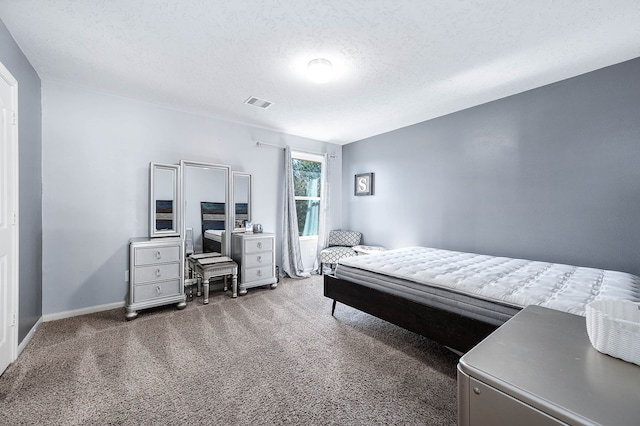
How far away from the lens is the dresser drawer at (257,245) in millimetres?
3662

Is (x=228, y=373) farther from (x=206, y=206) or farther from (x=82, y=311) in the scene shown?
(x=206, y=206)

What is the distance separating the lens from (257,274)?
3.73m

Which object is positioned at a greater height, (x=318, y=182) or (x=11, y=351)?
(x=318, y=182)

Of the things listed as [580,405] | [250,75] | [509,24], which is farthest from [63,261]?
[509,24]

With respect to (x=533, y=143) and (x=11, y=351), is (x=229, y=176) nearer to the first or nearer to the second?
(x=11, y=351)

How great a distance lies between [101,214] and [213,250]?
4.25 feet

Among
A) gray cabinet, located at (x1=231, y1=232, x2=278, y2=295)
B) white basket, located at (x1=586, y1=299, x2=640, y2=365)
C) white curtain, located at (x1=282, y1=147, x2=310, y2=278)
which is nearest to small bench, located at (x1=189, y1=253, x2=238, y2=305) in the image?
gray cabinet, located at (x1=231, y1=232, x2=278, y2=295)

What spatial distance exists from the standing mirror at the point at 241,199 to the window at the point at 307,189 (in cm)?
94

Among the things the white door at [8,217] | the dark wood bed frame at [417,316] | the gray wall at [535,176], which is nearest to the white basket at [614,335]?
the dark wood bed frame at [417,316]

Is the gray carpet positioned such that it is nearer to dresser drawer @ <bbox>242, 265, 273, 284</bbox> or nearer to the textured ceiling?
dresser drawer @ <bbox>242, 265, 273, 284</bbox>

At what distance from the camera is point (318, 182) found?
499cm

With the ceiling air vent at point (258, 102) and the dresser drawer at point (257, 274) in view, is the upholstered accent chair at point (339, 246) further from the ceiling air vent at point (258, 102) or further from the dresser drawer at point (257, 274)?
the ceiling air vent at point (258, 102)

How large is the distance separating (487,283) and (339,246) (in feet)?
9.63

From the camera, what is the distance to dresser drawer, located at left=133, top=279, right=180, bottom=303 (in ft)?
9.23
